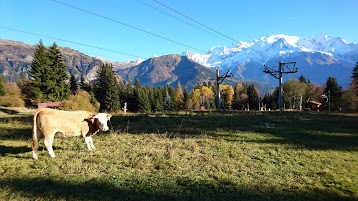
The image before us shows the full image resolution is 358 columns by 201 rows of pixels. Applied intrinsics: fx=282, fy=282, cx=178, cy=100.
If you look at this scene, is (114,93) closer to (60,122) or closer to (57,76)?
(57,76)

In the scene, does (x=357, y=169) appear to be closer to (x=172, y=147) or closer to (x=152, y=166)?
(x=172, y=147)

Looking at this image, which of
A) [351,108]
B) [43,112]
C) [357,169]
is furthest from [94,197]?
[351,108]

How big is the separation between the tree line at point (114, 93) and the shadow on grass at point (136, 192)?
40.9 meters

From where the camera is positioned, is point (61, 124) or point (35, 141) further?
point (61, 124)

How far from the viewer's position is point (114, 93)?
8975 centimetres

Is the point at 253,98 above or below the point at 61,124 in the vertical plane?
above

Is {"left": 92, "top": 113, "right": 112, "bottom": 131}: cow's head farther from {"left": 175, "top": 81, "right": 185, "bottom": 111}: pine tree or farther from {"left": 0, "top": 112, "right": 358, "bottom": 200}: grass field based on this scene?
{"left": 175, "top": 81, "right": 185, "bottom": 111}: pine tree

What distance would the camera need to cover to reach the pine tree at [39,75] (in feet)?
206

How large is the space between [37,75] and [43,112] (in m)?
59.1

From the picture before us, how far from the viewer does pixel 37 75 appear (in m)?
63.6

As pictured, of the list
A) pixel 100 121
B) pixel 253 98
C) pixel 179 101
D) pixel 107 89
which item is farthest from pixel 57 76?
pixel 253 98

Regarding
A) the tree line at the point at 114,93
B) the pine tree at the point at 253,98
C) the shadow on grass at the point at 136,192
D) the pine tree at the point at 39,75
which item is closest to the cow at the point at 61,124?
the shadow on grass at the point at 136,192

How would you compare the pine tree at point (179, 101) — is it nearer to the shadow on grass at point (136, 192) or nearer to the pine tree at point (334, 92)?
the pine tree at point (334, 92)

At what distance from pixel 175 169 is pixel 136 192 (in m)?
2.55
